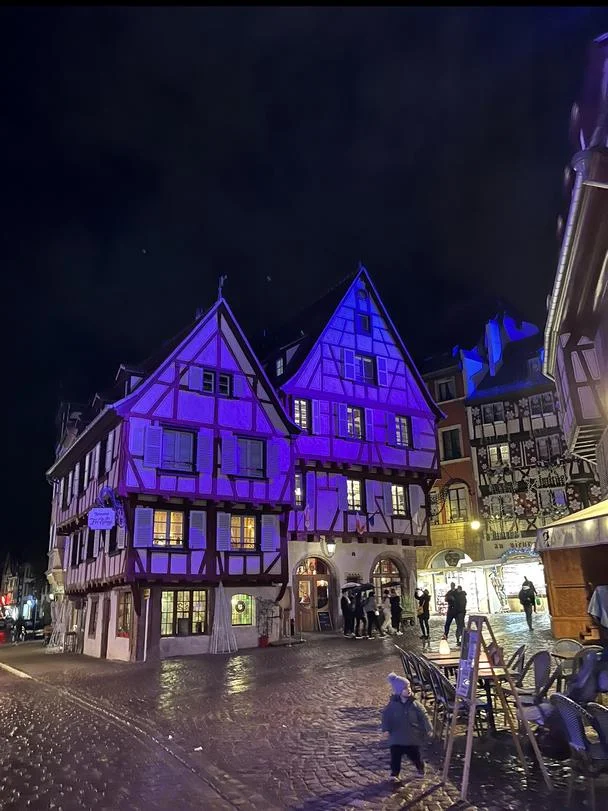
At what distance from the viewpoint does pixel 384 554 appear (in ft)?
96.5

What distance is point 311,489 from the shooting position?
27.8 meters

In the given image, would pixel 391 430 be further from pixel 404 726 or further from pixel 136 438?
pixel 404 726

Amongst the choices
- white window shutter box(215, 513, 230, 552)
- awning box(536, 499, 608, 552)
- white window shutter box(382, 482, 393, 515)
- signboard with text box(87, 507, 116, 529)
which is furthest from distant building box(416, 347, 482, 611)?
awning box(536, 499, 608, 552)

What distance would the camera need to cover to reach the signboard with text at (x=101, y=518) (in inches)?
846

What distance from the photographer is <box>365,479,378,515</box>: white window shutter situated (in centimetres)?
2923

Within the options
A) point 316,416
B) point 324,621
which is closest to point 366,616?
point 324,621

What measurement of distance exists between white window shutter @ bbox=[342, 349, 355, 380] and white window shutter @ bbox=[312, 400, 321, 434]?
2182 mm

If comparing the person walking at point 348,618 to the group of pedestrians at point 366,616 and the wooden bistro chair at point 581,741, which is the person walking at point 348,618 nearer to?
the group of pedestrians at point 366,616

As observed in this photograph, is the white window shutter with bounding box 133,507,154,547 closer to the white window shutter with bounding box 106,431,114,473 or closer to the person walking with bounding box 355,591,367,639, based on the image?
the white window shutter with bounding box 106,431,114,473

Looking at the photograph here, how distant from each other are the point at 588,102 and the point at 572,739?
8212 mm

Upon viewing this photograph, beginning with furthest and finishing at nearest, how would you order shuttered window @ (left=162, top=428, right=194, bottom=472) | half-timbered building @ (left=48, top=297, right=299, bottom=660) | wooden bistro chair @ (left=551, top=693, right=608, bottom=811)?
shuttered window @ (left=162, top=428, right=194, bottom=472) < half-timbered building @ (left=48, top=297, right=299, bottom=660) < wooden bistro chair @ (left=551, top=693, right=608, bottom=811)

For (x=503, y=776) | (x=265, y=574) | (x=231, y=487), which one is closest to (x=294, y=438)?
(x=231, y=487)

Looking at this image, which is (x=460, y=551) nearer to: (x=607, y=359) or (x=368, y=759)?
Result: (x=607, y=359)

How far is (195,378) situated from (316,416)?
649cm
